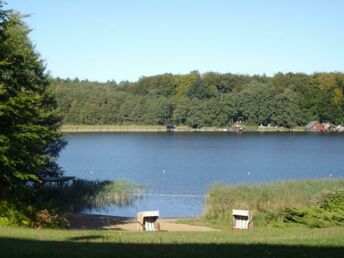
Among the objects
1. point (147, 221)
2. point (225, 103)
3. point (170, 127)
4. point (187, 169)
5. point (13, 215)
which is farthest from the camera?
point (170, 127)

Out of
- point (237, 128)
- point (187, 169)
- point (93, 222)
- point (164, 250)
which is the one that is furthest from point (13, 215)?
point (237, 128)

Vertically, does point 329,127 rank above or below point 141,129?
above

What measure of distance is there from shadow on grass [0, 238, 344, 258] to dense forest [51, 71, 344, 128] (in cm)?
13391

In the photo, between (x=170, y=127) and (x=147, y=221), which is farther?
(x=170, y=127)

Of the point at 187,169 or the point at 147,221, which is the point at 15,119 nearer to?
the point at 147,221

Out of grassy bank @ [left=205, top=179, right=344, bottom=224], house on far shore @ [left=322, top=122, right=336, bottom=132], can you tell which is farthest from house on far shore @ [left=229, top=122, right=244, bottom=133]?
grassy bank @ [left=205, top=179, right=344, bottom=224]

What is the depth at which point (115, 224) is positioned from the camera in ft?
82.2

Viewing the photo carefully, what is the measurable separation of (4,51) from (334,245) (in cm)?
1392

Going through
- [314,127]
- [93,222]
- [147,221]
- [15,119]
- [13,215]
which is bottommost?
[93,222]

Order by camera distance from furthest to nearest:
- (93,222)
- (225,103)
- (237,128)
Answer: (237,128) → (225,103) → (93,222)

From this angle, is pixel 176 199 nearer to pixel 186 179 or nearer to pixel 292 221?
pixel 186 179

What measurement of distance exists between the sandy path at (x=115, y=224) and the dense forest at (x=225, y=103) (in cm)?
11814

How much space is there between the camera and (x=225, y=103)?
150m

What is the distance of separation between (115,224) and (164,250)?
14.9 m
